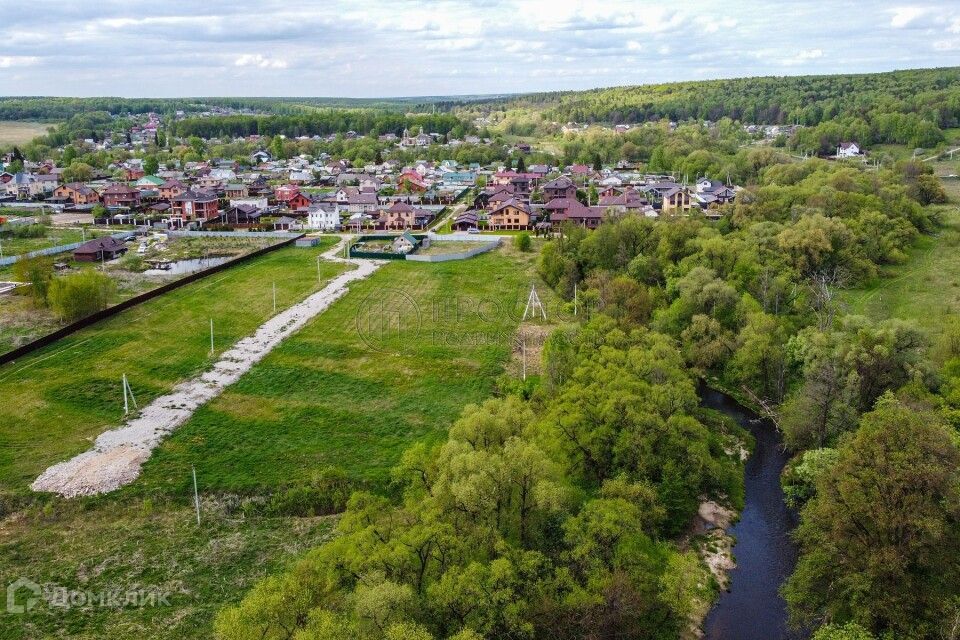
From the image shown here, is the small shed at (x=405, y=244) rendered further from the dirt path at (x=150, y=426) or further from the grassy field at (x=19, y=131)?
the grassy field at (x=19, y=131)

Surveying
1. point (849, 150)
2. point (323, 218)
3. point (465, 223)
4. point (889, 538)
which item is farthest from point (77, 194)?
point (849, 150)

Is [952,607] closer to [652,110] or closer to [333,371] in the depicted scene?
[333,371]

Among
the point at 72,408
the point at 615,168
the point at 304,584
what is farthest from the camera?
the point at 615,168

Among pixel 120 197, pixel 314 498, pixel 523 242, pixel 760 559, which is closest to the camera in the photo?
pixel 760 559

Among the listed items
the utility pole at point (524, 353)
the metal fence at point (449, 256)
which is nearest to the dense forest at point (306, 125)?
the metal fence at point (449, 256)

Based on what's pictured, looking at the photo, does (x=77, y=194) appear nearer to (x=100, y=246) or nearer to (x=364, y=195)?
(x=100, y=246)

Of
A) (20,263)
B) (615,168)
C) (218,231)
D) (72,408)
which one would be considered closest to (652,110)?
(615,168)
